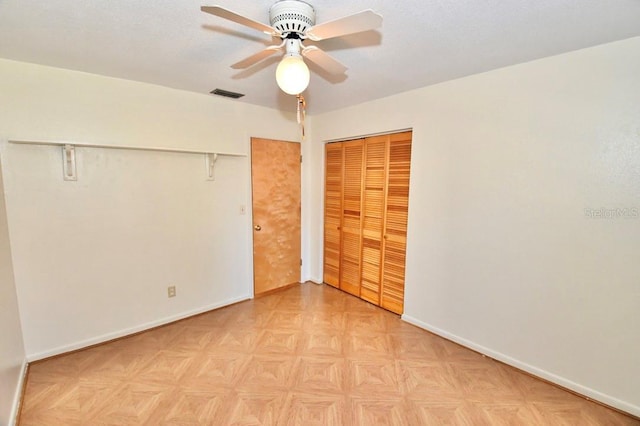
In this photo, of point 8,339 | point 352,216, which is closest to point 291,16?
point 352,216

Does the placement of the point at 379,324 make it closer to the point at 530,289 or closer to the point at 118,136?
the point at 530,289

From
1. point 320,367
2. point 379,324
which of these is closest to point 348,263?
point 379,324

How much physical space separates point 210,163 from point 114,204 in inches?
36.9

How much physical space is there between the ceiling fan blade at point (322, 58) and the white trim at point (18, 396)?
2.67m

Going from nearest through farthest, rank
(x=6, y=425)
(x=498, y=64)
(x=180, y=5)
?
(x=180, y=5) → (x=6, y=425) → (x=498, y=64)

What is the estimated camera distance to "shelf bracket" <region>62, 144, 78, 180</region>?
227 centimetres

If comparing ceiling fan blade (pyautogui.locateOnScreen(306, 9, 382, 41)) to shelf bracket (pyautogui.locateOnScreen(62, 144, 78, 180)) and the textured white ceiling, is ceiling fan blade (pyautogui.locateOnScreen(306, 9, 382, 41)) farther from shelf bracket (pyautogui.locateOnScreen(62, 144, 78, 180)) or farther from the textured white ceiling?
shelf bracket (pyautogui.locateOnScreen(62, 144, 78, 180))

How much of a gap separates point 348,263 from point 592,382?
2.33m

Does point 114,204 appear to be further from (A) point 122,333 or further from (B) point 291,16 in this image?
(B) point 291,16

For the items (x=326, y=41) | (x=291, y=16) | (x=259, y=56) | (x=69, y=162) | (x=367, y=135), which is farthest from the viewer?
(x=367, y=135)

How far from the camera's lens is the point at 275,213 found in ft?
12.0

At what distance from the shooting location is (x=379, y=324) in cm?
296

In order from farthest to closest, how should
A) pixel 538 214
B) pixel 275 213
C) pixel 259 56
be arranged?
pixel 275 213, pixel 538 214, pixel 259 56

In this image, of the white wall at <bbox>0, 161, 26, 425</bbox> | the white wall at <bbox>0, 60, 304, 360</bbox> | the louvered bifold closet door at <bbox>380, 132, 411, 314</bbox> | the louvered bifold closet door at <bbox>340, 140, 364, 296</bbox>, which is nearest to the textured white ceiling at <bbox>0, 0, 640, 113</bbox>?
the white wall at <bbox>0, 60, 304, 360</bbox>
